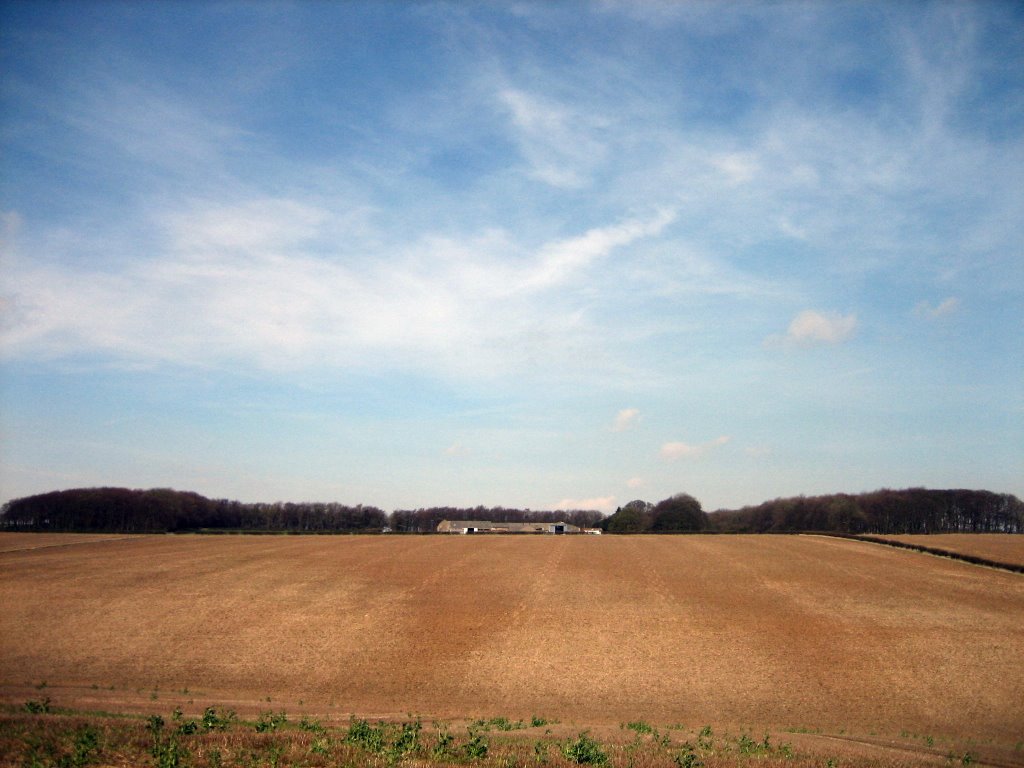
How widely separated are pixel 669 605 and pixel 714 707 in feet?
43.3

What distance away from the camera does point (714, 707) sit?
26.3 meters

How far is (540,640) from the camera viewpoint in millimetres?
33531

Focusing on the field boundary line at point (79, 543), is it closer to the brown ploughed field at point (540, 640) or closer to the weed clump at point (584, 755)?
the brown ploughed field at point (540, 640)

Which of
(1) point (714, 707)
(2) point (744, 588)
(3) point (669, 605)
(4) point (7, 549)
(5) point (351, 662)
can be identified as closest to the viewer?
(1) point (714, 707)

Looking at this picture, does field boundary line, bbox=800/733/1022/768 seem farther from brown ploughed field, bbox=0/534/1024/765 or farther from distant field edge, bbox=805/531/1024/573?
distant field edge, bbox=805/531/1024/573

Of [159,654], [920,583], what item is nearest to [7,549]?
[159,654]

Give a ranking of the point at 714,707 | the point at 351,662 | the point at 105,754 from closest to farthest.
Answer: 1. the point at 105,754
2. the point at 714,707
3. the point at 351,662

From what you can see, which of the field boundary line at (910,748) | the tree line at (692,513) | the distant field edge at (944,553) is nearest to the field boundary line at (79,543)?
the tree line at (692,513)

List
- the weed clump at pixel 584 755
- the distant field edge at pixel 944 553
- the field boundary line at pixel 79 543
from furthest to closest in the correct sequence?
the field boundary line at pixel 79 543, the distant field edge at pixel 944 553, the weed clump at pixel 584 755

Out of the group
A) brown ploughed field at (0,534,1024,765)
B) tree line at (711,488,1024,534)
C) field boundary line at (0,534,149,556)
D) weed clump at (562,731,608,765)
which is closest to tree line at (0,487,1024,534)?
tree line at (711,488,1024,534)

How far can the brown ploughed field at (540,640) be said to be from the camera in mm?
25969

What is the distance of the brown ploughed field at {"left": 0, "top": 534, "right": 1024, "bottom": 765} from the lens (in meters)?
26.0

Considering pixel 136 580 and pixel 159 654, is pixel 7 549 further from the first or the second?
pixel 159 654

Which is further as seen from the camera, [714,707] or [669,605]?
[669,605]
